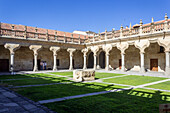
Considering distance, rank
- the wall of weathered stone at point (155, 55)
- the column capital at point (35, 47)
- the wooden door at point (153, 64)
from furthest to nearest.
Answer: the column capital at point (35, 47), the wooden door at point (153, 64), the wall of weathered stone at point (155, 55)

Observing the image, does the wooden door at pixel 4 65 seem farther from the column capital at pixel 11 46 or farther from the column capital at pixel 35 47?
the column capital at pixel 35 47

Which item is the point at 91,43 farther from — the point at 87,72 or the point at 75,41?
the point at 87,72

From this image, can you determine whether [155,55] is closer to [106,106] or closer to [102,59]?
[102,59]

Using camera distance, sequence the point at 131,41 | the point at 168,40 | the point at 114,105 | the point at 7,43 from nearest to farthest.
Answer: the point at 114,105 → the point at 168,40 → the point at 7,43 → the point at 131,41

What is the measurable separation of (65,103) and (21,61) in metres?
19.0

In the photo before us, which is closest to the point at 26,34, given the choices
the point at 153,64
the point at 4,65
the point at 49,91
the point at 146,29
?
the point at 4,65

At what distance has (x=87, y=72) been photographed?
11250 mm

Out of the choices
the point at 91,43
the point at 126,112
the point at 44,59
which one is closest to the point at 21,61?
the point at 44,59

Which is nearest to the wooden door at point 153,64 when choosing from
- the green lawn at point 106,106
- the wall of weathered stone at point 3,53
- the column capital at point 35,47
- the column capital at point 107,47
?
the column capital at point 107,47

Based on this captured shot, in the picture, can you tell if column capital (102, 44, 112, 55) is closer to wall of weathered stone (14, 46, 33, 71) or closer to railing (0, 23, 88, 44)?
railing (0, 23, 88, 44)

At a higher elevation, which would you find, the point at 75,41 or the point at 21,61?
the point at 75,41

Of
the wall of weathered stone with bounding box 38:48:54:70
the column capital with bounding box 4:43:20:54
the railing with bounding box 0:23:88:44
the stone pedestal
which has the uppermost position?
the railing with bounding box 0:23:88:44

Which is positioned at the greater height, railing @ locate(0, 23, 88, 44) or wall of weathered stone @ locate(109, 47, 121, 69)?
railing @ locate(0, 23, 88, 44)

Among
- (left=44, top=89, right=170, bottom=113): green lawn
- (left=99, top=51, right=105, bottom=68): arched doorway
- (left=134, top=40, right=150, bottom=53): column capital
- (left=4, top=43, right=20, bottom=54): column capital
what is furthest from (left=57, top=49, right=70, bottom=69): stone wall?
(left=44, top=89, right=170, bottom=113): green lawn
